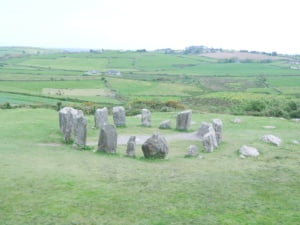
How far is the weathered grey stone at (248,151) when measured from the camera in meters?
23.4

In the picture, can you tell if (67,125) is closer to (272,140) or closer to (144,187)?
(144,187)

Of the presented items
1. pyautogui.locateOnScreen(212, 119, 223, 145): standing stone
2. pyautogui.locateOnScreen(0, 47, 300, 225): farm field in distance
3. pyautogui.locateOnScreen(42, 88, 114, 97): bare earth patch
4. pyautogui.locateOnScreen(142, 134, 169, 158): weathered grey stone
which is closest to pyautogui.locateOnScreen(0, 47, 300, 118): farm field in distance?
pyautogui.locateOnScreen(42, 88, 114, 97): bare earth patch

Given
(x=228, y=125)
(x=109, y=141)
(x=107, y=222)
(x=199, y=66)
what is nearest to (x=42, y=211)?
(x=107, y=222)

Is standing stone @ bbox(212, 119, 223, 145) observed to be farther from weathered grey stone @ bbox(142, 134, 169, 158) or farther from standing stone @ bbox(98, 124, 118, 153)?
standing stone @ bbox(98, 124, 118, 153)

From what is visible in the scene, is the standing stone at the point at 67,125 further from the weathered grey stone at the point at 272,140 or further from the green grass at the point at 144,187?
the weathered grey stone at the point at 272,140

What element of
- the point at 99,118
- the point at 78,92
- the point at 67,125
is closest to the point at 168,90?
the point at 78,92

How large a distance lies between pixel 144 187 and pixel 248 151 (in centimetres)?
967

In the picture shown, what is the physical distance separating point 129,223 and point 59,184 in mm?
4570

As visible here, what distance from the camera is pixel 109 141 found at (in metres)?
23.0

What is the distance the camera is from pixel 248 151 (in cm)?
2369

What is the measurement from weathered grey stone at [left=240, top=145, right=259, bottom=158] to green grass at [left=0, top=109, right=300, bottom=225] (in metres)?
0.51

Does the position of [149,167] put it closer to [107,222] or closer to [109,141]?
[109,141]

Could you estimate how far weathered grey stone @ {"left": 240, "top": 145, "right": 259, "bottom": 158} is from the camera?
76.6 ft

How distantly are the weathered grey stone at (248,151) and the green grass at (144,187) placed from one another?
1.66ft
